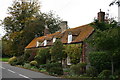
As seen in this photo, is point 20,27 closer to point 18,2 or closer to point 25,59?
point 18,2

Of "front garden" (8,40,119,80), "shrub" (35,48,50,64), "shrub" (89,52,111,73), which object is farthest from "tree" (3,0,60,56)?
"shrub" (89,52,111,73)

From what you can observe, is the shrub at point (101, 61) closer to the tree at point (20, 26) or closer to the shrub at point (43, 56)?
the shrub at point (43, 56)

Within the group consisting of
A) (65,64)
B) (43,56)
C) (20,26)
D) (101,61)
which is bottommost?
(65,64)

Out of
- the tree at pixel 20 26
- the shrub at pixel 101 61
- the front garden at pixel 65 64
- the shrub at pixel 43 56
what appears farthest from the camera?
the tree at pixel 20 26

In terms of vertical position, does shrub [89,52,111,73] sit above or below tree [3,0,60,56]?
below

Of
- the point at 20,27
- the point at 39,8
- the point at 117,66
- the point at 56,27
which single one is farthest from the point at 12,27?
the point at 117,66

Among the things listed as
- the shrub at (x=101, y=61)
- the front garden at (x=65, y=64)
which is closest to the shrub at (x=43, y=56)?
the front garden at (x=65, y=64)

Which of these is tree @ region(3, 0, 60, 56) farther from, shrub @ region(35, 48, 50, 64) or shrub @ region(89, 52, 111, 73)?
shrub @ region(89, 52, 111, 73)

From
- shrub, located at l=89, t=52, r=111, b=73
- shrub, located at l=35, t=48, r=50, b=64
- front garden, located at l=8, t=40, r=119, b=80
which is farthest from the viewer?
shrub, located at l=35, t=48, r=50, b=64

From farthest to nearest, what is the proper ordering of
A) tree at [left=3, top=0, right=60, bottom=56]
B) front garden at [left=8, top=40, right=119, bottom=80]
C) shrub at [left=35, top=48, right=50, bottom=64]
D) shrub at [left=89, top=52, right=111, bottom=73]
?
1. tree at [left=3, top=0, right=60, bottom=56]
2. shrub at [left=35, top=48, right=50, bottom=64]
3. shrub at [left=89, top=52, right=111, bottom=73]
4. front garden at [left=8, top=40, right=119, bottom=80]

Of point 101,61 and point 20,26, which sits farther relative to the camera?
point 20,26

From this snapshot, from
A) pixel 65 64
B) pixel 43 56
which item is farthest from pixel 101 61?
pixel 43 56

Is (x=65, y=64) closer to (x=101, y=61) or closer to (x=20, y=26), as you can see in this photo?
(x=101, y=61)

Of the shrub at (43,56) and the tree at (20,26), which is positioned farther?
the tree at (20,26)
